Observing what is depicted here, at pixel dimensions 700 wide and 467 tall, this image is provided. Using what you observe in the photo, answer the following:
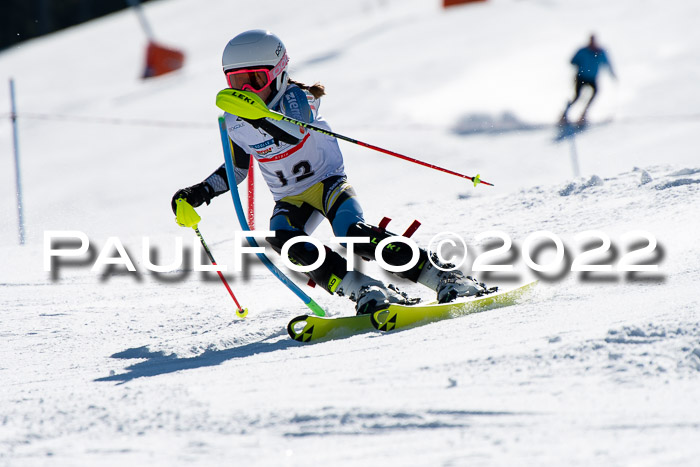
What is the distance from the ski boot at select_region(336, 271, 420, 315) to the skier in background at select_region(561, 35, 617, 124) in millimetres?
8394

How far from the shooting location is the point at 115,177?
12.4 meters

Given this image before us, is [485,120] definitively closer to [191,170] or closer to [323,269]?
[191,170]

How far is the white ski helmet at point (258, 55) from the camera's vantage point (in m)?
4.24

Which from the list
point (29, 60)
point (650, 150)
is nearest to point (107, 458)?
point (650, 150)

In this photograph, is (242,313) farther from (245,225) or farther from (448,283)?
(448,283)

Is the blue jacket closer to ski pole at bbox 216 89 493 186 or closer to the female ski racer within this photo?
the female ski racer

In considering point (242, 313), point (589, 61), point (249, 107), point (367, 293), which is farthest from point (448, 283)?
point (589, 61)

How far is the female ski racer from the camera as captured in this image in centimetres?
412

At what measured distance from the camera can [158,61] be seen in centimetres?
2008

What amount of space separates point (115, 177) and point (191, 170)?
1.23 m

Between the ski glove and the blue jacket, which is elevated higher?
the blue jacket

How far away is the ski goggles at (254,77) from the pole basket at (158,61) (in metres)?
16.4

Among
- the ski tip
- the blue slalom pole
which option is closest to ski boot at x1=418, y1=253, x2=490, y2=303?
the blue slalom pole

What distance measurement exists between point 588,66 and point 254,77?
858 centimetres
